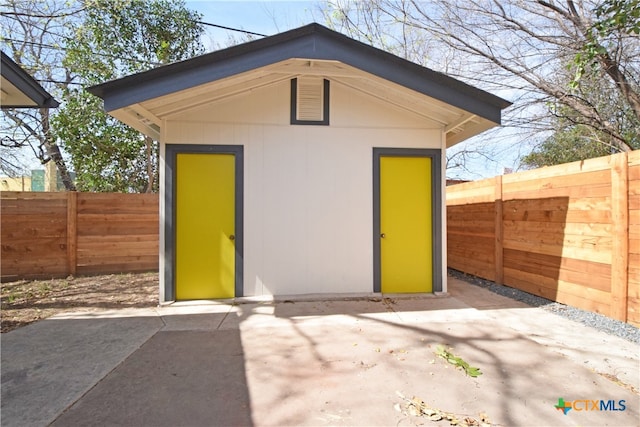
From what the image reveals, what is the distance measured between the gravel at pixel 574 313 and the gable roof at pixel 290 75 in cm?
263

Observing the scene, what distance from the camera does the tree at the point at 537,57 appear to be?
6.05 m

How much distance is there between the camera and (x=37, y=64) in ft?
28.8

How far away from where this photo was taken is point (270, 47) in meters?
3.67

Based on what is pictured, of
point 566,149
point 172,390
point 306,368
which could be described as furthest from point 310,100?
point 566,149

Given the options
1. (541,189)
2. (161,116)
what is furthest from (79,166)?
(541,189)

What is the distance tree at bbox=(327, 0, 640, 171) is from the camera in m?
6.05

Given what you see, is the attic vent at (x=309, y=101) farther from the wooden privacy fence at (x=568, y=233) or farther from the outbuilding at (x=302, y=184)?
the wooden privacy fence at (x=568, y=233)

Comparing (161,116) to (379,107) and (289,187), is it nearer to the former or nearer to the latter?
(289,187)

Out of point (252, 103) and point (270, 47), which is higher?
point (270, 47)

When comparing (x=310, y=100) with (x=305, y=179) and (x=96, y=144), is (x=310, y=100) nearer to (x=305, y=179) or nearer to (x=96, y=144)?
(x=305, y=179)

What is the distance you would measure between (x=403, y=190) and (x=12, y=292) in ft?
22.1

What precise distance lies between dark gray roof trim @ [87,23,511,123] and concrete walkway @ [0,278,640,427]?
2665mm

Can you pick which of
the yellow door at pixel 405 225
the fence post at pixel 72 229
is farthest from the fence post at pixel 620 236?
the fence post at pixel 72 229

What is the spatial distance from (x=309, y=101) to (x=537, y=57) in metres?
5.58
